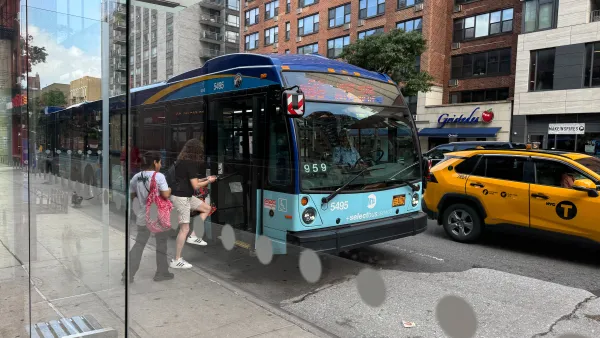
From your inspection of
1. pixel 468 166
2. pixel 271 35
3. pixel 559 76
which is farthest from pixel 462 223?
pixel 559 76

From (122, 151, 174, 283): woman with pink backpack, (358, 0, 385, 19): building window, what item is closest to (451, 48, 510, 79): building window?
(358, 0, 385, 19): building window

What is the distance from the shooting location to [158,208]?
4.86m

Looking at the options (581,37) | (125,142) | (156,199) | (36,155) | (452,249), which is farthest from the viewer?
(581,37)

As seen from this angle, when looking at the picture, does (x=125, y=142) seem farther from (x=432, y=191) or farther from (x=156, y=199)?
(x=432, y=191)

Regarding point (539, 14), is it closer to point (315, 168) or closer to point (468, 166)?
point (468, 166)

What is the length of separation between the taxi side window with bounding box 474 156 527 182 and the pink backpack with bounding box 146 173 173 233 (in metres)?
5.00

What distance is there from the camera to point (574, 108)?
2248 cm

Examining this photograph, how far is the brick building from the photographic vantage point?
86.0ft

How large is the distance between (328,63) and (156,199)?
280 cm

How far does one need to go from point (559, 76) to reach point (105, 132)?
25.3 m

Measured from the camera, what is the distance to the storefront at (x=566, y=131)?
2191 cm

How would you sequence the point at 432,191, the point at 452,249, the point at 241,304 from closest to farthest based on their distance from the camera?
the point at 241,304 → the point at 452,249 → the point at 432,191

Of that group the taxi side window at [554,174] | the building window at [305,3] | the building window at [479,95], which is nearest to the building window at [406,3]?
the building window at [305,3]

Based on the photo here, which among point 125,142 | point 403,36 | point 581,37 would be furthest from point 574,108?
point 125,142
